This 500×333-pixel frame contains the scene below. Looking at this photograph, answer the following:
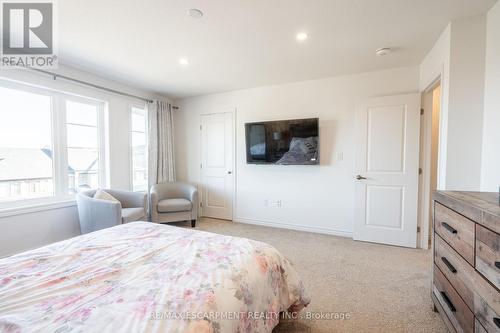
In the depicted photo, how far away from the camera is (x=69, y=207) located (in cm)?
318

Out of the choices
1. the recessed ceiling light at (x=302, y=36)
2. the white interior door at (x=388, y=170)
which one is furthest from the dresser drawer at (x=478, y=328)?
the recessed ceiling light at (x=302, y=36)

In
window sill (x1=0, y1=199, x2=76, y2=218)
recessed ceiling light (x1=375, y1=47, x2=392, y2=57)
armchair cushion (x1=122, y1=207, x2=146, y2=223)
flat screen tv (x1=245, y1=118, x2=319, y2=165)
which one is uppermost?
recessed ceiling light (x1=375, y1=47, x2=392, y2=57)

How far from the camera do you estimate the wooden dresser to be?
106 cm

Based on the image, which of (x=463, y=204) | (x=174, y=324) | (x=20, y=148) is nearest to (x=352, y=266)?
(x=463, y=204)

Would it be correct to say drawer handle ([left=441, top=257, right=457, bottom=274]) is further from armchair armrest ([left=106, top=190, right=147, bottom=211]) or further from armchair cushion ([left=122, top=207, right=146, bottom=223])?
armchair armrest ([left=106, top=190, right=147, bottom=211])

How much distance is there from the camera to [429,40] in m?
2.43

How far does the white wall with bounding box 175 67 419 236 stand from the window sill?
2571mm

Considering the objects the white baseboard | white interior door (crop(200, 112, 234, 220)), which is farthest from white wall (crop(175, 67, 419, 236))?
white interior door (crop(200, 112, 234, 220))

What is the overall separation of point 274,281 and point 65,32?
117 inches

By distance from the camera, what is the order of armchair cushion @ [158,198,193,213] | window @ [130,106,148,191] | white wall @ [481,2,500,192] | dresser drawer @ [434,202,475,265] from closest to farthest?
dresser drawer @ [434,202,475,265]
white wall @ [481,2,500,192]
armchair cushion @ [158,198,193,213]
window @ [130,106,148,191]

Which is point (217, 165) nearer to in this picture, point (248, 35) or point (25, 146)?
point (248, 35)

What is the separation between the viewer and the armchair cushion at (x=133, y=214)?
3065mm

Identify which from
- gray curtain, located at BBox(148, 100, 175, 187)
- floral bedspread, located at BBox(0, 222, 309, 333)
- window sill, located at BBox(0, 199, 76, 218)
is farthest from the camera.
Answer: gray curtain, located at BBox(148, 100, 175, 187)

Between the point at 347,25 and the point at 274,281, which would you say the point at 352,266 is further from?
the point at 347,25
